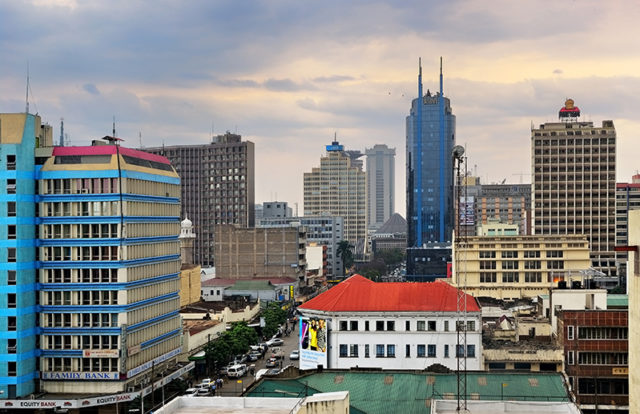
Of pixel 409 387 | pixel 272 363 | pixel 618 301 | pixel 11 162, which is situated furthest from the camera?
pixel 272 363

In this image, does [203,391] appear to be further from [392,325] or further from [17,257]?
[17,257]

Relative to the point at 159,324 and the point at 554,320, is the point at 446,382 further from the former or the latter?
the point at 159,324

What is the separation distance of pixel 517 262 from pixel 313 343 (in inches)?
3085

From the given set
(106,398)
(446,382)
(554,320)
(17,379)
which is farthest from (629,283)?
(17,379)

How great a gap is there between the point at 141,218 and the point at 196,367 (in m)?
30.0

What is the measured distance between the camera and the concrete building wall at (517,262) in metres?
164

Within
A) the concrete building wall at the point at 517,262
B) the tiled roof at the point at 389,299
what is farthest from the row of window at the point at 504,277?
the tiled roof at the point at 389,299

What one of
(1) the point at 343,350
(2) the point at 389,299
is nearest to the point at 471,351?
(2) the point at 389,299

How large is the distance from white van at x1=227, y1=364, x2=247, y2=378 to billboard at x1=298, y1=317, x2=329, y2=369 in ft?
56.6

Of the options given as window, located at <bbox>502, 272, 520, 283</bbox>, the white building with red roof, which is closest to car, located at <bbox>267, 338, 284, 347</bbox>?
the white building with red roof

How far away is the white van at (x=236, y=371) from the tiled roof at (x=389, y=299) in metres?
18.5

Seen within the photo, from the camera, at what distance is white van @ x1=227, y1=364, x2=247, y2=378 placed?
11294 cm

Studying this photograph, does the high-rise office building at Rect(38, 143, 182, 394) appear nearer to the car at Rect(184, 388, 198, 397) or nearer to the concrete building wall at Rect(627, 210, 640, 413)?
the car at Rect(184, 388, 198, 397)

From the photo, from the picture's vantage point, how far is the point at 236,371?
113562mm
